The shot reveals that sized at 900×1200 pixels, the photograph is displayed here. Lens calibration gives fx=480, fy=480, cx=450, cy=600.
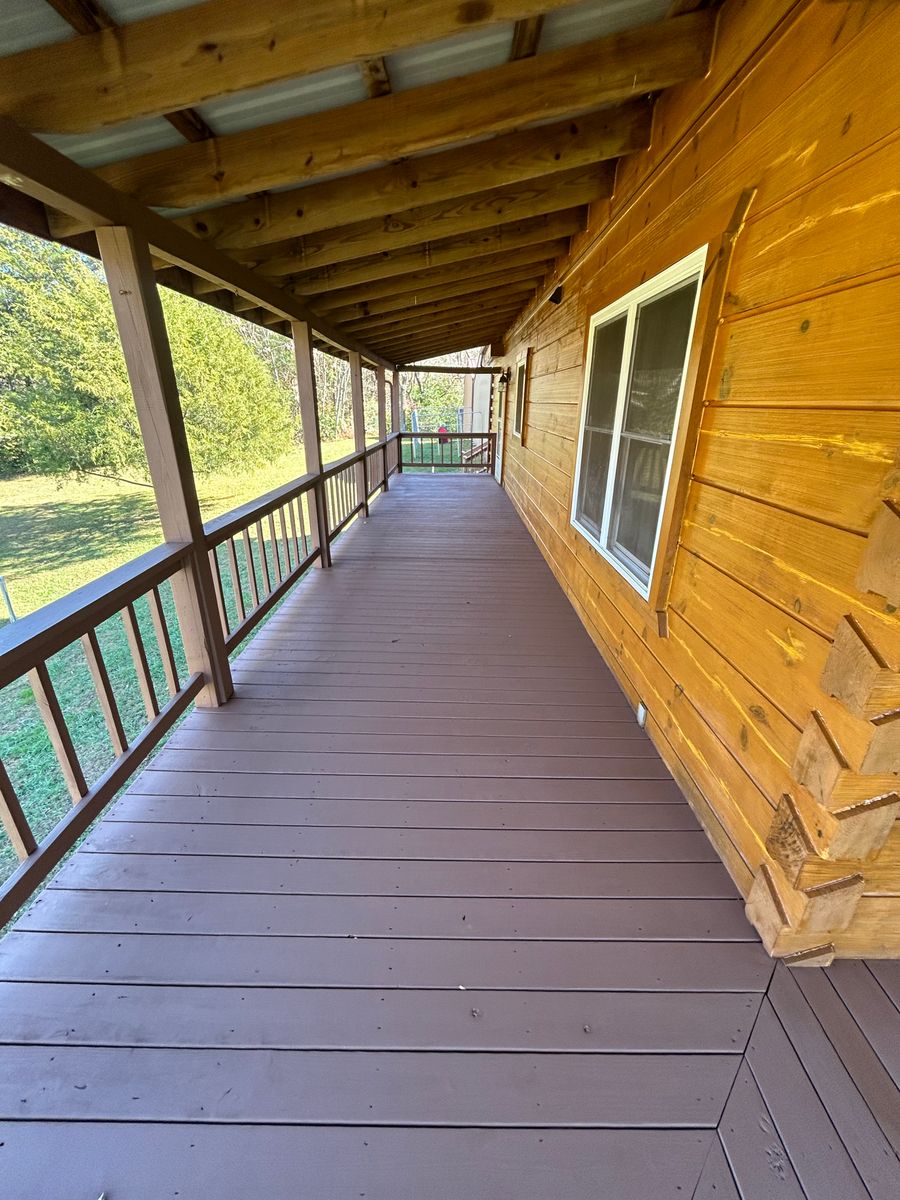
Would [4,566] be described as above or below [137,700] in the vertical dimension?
below

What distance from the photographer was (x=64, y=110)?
1.22m

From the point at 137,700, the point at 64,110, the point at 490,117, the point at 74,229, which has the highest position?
the point at 490,117

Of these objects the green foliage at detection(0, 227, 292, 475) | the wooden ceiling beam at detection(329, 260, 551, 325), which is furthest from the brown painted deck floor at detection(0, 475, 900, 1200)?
the green foliage at detection(0, 227, 292, 475)

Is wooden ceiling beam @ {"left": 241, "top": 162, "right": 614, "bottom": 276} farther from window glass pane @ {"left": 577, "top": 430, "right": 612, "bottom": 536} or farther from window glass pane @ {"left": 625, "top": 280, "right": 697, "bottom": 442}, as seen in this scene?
window glass pane @ {"left": 577, "top": 430, "right": 612, "bottom": 536}

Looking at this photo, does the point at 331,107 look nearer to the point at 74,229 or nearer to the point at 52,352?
the point at 74,229

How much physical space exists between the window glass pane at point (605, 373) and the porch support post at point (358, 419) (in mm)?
3414

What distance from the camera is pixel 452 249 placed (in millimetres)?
3238

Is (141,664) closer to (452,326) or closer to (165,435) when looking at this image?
(165,435)

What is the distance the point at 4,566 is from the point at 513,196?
33.9 feet

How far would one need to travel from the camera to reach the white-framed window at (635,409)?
186cm

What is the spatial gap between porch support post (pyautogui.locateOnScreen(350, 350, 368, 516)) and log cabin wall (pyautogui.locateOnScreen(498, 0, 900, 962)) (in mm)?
4276

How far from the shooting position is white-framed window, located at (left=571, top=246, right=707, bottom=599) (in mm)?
1862

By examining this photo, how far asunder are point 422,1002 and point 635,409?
237cm

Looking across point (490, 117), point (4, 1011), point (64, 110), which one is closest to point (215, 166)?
point (64, 110)
